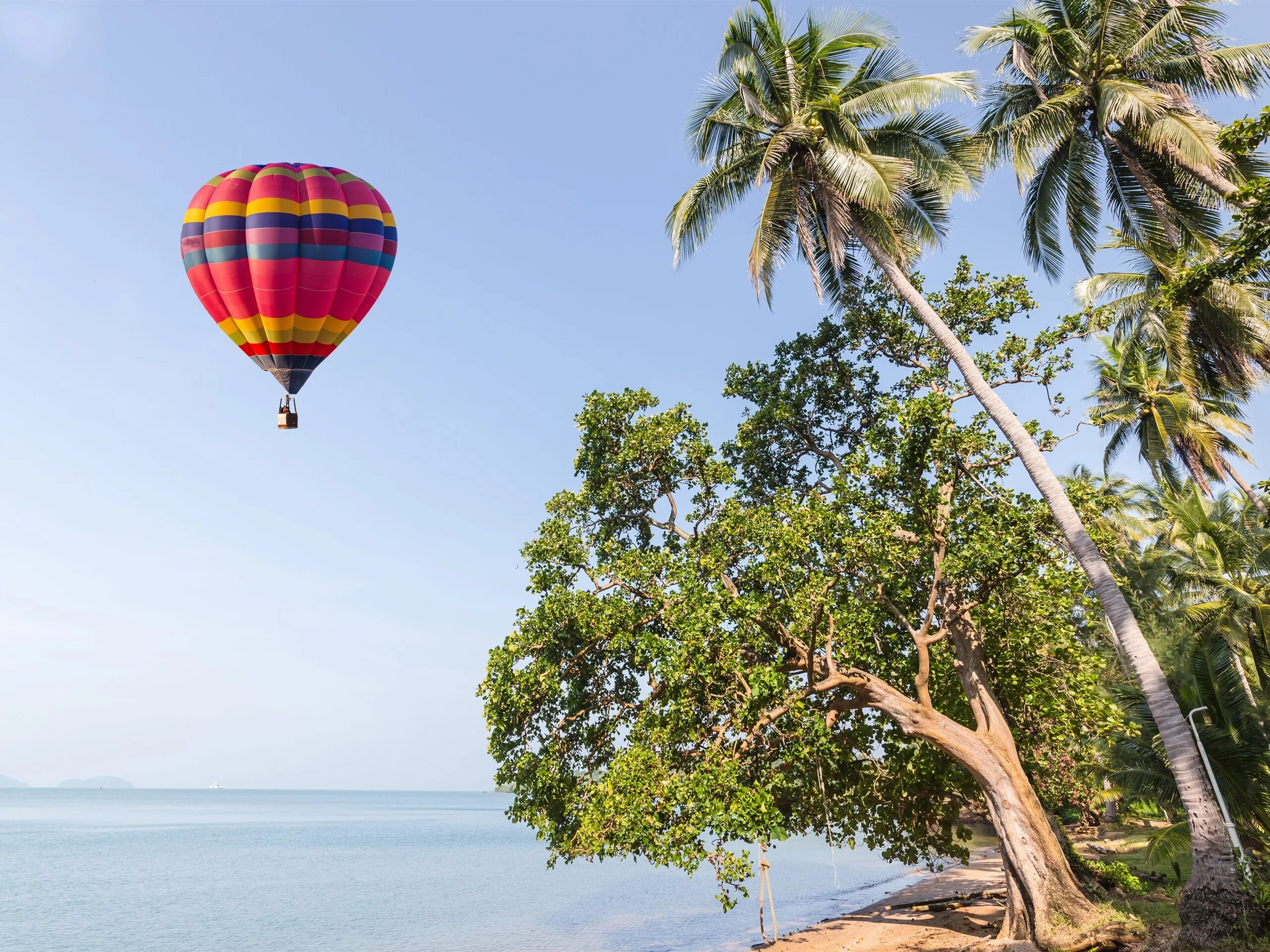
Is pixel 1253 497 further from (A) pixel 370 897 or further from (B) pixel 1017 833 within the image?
(A) pixel 370 897

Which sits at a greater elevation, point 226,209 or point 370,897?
point 226,209

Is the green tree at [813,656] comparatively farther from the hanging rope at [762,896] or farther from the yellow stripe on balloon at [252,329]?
the yellow stripe on balloon at [252,329]

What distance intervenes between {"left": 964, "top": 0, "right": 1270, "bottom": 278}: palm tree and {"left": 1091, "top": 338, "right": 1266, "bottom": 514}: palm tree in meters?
6.61

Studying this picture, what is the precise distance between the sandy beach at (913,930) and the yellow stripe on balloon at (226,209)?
20.4 metres

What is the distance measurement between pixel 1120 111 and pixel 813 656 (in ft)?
38.9

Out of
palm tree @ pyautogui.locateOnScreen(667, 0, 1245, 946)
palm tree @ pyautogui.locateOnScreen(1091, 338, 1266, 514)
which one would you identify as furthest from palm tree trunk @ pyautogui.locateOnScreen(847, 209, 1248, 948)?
palm tree @ pyautogui.locateOnScreen(1091, 338, 1266, 514)

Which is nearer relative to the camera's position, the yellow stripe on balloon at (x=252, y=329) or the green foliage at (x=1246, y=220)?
the green foliage at (x=1246, y=220)

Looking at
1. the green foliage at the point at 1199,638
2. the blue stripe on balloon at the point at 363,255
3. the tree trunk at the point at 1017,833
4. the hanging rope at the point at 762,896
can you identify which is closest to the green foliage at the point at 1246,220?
the green foliage at the point at 1199,638

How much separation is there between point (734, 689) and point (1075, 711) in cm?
666

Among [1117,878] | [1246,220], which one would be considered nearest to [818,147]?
[1246,220]

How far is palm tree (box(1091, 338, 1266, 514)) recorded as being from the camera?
23.7m

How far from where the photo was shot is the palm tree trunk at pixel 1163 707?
34.6 ft

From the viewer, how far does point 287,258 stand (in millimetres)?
15891

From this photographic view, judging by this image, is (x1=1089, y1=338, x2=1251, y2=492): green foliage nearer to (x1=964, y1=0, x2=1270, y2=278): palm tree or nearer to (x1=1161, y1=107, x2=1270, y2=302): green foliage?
(x1=964, y1=0, x2=1270, y2=278): palm tree
